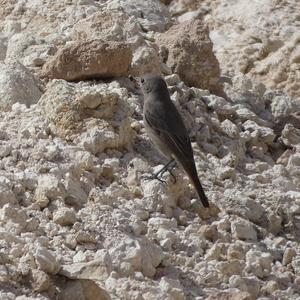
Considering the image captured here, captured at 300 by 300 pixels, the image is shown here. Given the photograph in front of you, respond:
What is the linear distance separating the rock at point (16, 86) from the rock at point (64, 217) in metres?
1.43

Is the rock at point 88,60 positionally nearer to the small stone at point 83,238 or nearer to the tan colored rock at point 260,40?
the tan colored rock at point 260,40

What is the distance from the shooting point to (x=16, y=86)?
8.53m

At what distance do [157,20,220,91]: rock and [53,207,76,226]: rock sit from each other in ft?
8.22

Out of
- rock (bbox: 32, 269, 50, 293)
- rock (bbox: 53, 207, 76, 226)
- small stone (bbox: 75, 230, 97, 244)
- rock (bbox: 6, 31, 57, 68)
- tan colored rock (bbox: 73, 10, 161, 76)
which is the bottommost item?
tan colored rock (bbox: 73, 10, 161, 76)

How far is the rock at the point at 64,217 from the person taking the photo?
7.18 metres

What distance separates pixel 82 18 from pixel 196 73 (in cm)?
103

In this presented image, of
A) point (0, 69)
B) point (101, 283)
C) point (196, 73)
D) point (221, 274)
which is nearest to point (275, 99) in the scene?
point (196, 73)

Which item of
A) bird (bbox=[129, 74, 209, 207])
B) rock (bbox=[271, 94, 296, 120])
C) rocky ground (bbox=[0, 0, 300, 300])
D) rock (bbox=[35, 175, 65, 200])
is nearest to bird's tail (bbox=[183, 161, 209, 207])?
bird (bbox=[129, 74, 209, 207])

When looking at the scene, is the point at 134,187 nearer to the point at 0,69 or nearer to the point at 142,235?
the point at 142,235

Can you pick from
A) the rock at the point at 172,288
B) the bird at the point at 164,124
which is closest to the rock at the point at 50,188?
the bird at the point at 164,124

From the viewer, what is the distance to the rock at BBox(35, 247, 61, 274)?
6504 millimetres

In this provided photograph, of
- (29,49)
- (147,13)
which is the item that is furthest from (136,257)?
(147,13)

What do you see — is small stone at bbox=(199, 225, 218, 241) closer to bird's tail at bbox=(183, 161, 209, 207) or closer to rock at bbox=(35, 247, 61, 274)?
bird's tail at bbox=(183, 161, 209, 207)

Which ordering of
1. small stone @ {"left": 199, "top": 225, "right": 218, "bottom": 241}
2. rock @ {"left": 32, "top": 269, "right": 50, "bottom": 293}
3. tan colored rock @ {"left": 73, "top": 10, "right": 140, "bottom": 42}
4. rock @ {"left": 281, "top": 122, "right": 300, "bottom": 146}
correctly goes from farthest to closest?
1. tan colored rock @ {"left": 73, "top": 10, "right": 140, "bottom": 42}
2. rock @ {"left": 281, "top": 122, "right": 300, "bottom": 146}
3. small stone @ {"left": 199, "top": 225, "right": 218, "bottom": 241}
4. rock @ {"left": 32, "top": 269, "right": 50, "bottom": 293}
